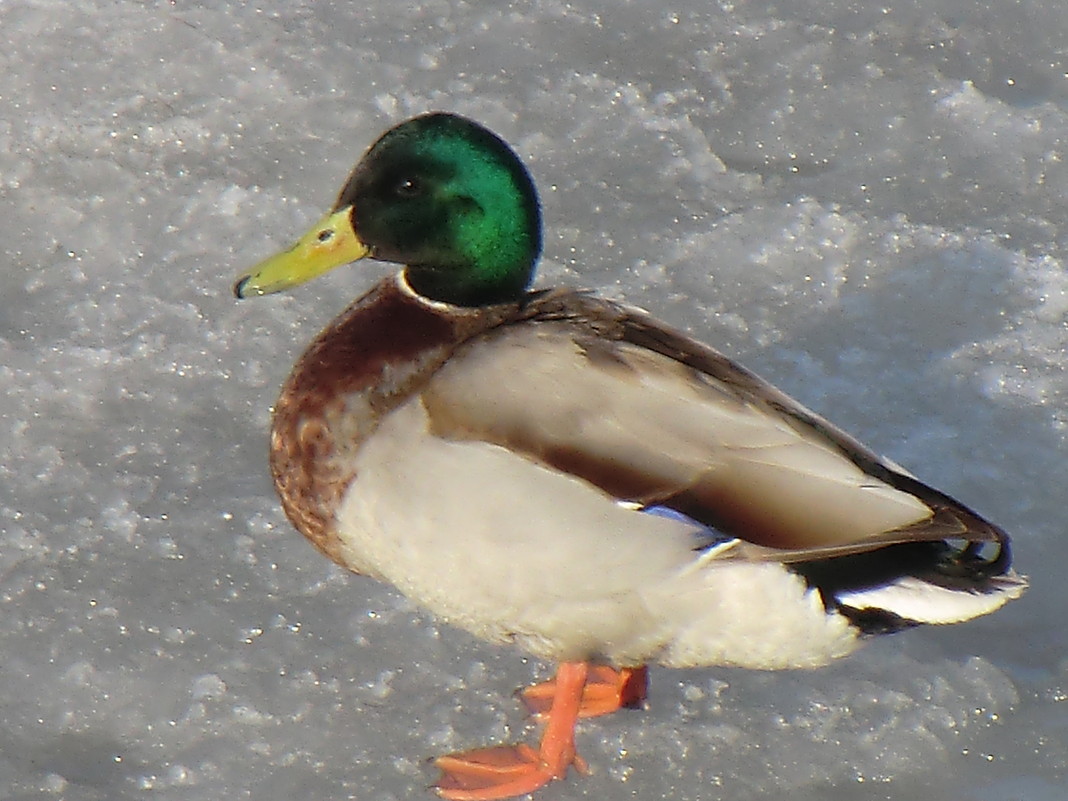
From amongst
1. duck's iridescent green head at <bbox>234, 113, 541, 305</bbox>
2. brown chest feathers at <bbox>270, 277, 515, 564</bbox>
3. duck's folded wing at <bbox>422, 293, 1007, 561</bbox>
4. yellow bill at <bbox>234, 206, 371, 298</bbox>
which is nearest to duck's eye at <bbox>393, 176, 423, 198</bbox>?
duck's iridescent green head at <bbox>234, 113, 541, 305</bbox>

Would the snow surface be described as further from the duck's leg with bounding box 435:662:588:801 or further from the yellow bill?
the yellow bill

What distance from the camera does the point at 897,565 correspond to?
2725 millimetres

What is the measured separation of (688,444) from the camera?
8.66 ft

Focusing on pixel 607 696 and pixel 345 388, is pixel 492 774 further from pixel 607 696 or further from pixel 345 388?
pixel 345 388

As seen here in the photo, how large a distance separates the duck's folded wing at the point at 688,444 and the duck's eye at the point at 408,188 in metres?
0.35

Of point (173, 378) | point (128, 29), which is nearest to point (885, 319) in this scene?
point (173, 378)

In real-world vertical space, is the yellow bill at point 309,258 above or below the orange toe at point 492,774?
above

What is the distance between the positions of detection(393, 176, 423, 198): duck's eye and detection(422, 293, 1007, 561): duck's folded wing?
1.14 ft

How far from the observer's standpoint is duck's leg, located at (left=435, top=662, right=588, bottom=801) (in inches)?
114

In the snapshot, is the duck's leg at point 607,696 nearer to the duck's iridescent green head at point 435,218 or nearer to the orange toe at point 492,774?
the orange toe at point 492,774

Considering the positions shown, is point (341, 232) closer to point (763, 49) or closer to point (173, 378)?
point (173, 378)

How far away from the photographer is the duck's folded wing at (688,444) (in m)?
2.60

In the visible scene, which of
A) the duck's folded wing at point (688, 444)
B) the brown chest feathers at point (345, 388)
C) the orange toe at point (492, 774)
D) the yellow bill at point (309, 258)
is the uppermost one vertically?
the duck's folded wing at point (688, 444)

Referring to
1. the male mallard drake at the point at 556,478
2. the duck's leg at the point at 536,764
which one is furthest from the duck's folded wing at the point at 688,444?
the duck's leg at the point at 536,764
